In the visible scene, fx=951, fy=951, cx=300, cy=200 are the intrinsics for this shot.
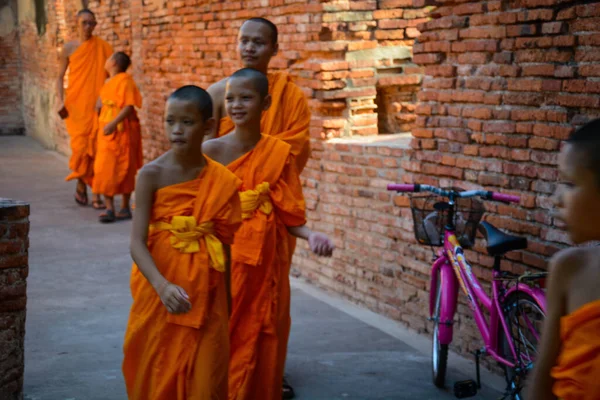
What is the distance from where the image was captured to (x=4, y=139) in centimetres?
2023

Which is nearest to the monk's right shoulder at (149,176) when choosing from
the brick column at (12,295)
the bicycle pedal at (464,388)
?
the brick column at (12,295)

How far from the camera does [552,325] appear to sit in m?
2.18

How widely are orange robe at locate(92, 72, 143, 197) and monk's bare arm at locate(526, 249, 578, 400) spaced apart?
858cm

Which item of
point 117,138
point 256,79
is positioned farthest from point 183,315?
point 117,138

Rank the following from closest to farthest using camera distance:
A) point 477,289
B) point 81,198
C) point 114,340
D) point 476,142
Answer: point 477,289 → point 476,142 → point 114,340 → point 81,198

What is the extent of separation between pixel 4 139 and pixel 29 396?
53.3ft

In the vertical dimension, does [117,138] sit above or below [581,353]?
below

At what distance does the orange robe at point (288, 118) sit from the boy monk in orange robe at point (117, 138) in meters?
5.48

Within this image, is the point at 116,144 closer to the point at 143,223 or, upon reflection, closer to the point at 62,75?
the point at 62,75

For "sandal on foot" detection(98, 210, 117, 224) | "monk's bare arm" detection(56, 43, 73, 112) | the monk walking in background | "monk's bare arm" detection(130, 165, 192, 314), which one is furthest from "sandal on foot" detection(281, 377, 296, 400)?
"monk's bare arm" detection(56, 43, 73, 112)

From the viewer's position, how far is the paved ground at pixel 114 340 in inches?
202

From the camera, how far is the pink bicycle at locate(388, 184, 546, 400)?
14.8 feet

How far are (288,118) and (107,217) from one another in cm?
575

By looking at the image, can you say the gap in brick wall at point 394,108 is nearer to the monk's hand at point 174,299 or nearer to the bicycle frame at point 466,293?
the bicycle frame at point 466,293
